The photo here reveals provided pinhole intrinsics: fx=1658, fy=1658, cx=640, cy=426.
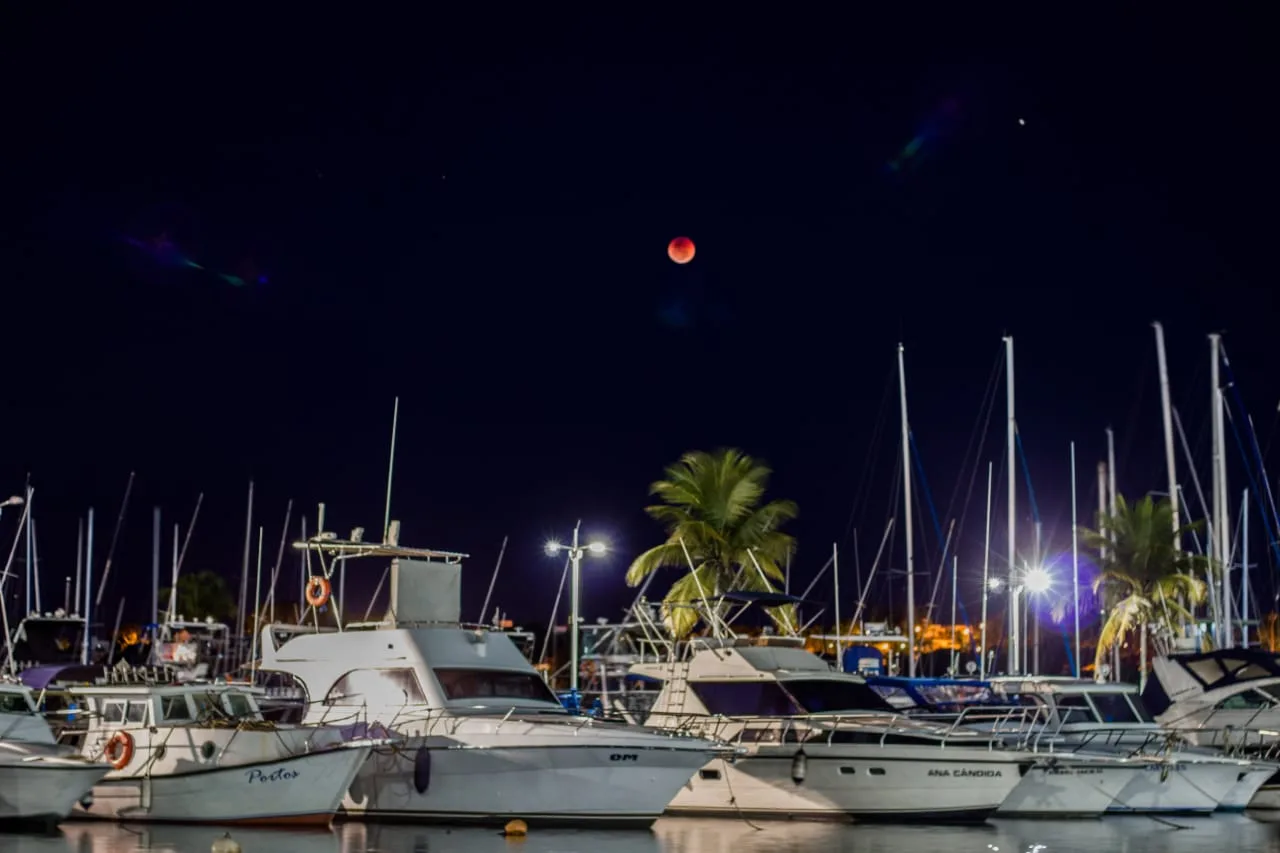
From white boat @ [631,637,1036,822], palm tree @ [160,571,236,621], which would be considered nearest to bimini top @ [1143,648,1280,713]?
white boat @ [631,637,1036,822]

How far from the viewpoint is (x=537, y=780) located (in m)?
26.3

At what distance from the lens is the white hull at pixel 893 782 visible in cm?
2911

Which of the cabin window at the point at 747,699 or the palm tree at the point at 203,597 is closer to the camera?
the cabin window at the point at 747,699

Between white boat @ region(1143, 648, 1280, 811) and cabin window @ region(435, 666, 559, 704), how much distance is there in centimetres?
1502

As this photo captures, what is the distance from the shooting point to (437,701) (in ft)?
90.9

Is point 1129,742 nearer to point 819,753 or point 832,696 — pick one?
point 832,696

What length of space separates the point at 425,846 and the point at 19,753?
665cm

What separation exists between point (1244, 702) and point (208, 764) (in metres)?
23.3

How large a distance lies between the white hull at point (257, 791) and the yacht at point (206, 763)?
16mm

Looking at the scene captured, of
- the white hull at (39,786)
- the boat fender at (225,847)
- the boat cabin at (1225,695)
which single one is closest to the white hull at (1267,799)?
the boat cabin at (1225,695)

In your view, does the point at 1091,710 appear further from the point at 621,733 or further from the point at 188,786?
the point at 188,786

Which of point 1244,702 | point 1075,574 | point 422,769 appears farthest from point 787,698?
point 1075,574

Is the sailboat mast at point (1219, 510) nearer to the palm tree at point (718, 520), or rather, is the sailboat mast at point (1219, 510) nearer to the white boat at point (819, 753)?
the palm tree at point (718, 520)

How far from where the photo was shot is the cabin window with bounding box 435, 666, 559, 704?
28156 mm
